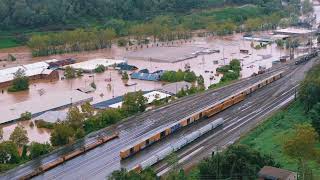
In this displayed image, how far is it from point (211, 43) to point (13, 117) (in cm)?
2652

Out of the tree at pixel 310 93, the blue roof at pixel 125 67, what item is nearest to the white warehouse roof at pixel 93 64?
the blue roof at pixel 125 67

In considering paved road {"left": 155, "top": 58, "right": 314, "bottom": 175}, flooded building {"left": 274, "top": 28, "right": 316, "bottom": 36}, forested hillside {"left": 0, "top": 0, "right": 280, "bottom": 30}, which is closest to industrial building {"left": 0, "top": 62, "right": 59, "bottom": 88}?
paved road {"left": 155, "top": 58, "right": 314, "bottom": 175}

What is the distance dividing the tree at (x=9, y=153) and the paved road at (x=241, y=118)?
520cm

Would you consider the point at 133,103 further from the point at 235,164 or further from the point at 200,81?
the point at 235,164

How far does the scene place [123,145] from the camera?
21547mm

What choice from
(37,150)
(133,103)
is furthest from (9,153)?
(133,103)

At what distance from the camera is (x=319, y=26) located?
5712 cm

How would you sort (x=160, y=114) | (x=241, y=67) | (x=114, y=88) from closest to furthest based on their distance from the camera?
(x=160, y=114) → (x=114, y=88) → (x=241, y=67)

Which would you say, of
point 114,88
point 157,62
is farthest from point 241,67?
point 114,88

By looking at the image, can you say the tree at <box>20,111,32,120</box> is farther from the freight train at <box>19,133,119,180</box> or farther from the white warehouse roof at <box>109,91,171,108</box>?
the freight train at <box>19,133,119,180</box>

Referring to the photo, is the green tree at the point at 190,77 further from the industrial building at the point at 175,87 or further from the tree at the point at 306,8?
the tree at the point at 306,8

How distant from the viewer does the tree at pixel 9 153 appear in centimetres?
1964

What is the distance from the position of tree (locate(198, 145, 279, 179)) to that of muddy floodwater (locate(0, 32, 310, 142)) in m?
9.50

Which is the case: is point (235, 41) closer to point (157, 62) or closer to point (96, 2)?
point (157, 62)
